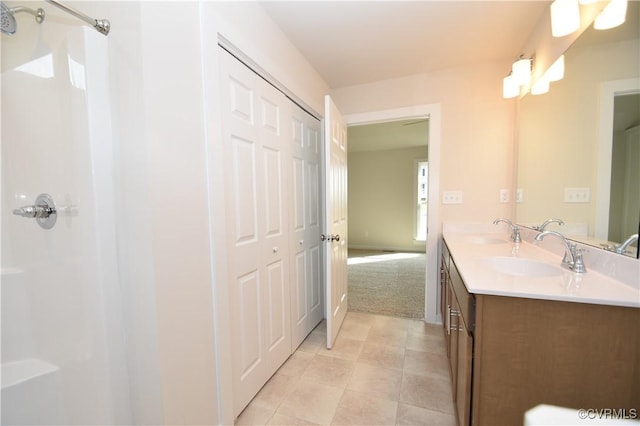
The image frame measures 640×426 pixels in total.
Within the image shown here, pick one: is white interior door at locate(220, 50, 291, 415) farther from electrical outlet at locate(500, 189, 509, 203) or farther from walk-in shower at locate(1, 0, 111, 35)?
electrical outlet at locate(500, 189, 509, 203)

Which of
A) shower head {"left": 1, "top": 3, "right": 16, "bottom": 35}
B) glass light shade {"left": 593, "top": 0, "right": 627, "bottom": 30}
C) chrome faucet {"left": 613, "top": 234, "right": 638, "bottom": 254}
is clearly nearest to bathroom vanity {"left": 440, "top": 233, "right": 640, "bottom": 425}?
chrome faucet {"left": 613, "top": 234, "right": 638, "bottom": 254}

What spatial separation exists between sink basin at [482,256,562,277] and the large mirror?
0.73ft

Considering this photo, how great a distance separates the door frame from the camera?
7.47 feet

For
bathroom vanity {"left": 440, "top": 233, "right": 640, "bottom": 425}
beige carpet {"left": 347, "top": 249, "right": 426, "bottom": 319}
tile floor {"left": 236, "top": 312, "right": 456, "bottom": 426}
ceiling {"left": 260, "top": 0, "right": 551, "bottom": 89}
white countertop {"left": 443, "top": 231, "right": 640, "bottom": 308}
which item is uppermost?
ceiling {"left": 260, "top": 0, "right": 551, "bottom": 89}

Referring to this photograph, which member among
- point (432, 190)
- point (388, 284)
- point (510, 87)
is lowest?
point (388, 284)

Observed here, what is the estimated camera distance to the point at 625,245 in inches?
37.3

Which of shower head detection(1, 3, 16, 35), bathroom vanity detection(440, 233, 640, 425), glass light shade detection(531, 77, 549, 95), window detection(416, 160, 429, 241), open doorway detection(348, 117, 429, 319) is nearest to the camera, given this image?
bathroom vanity detection(440, 233, 640, 425)

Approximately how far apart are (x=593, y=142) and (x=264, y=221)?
1739 millimetres

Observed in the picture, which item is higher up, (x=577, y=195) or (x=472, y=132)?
(x=472, y=132)

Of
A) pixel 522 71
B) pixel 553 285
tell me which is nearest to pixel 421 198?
pixel 522 71

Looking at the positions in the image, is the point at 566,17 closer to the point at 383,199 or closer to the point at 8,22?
the point at 8,22

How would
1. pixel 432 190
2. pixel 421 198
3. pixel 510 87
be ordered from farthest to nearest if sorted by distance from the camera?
pixel 421 198
pixel 432 190
pixel 510 87

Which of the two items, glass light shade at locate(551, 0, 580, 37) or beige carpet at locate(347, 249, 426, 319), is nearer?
glass light shade at locate(551, 0, 580, 37)

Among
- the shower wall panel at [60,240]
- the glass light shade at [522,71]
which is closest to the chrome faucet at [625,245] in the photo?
the glass light shade at [522,71]
